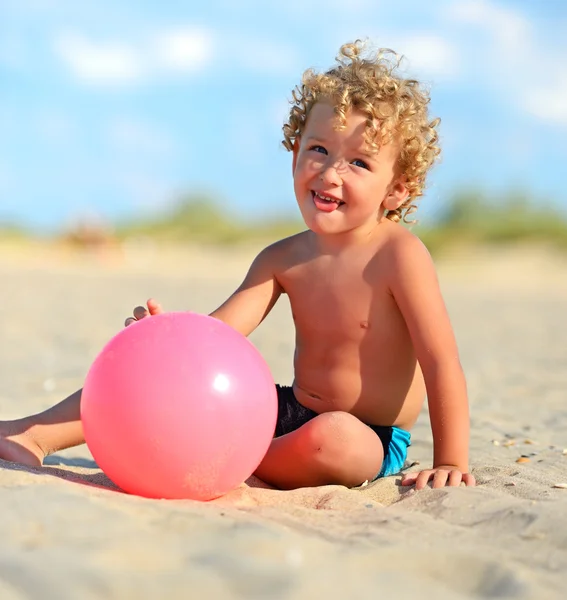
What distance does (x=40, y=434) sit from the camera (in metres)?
3.50

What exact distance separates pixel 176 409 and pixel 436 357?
3.64 feet

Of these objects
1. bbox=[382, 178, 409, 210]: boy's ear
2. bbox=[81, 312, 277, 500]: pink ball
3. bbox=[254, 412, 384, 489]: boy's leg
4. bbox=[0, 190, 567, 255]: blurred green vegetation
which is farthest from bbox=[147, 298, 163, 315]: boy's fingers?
bbox=[0, 190, 567, 255]: blurred green vegetation

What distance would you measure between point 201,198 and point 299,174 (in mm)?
28702

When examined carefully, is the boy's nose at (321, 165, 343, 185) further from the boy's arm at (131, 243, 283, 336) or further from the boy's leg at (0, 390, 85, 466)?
the boy's leg at (0, 390, 85, 466)

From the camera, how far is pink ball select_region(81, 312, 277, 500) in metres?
2.73

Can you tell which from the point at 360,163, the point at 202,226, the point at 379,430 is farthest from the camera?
the point at 202,226

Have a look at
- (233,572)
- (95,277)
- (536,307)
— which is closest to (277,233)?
(95,277)

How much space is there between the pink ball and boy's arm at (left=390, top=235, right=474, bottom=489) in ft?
2.43

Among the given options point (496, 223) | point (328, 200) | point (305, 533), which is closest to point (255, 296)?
point (328, 200)

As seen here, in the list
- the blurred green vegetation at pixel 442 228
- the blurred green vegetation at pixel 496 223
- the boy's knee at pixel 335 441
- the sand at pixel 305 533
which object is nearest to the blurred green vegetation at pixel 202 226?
the blurred green vegetation at pixel 442 228

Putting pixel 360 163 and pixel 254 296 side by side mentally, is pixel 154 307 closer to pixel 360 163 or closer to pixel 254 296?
pixel 254 296

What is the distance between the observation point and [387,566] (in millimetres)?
2109

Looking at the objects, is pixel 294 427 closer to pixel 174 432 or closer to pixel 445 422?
pixel 445 422

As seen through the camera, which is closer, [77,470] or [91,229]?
[77,470]
